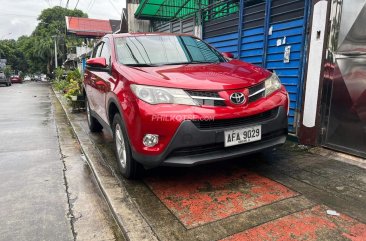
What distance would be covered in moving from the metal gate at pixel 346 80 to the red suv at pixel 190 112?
1019 millimetres

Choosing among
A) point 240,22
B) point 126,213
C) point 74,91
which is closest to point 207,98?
point 126,213

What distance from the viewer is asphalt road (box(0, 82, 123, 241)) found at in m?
2.72

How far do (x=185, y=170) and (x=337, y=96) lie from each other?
2.20 meters

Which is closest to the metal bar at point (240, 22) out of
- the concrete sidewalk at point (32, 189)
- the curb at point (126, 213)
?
the curb at point (126, 213)

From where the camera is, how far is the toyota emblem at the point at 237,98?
9.94ft

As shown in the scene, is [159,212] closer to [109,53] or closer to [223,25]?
[109,53]

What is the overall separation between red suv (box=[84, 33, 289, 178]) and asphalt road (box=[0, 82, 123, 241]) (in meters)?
0.61

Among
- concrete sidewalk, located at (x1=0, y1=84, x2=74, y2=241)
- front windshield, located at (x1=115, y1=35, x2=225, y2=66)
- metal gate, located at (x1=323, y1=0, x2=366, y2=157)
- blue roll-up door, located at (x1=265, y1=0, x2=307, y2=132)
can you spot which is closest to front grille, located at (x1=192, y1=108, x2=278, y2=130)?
front windshield, located at (x1=115, y1=35, x2=225, y2=66)

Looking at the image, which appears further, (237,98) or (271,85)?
(271,85)

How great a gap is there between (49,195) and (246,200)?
2143mm

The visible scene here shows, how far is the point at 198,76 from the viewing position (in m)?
3.18

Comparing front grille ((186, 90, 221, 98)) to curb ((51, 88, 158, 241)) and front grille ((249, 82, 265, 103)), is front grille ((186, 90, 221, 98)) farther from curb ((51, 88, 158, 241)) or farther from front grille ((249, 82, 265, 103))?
curb ((51, 88, 158, 241))

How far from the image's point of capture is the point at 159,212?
283 centimetres

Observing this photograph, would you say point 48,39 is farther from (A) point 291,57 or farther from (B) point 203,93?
(B) point 203,93
